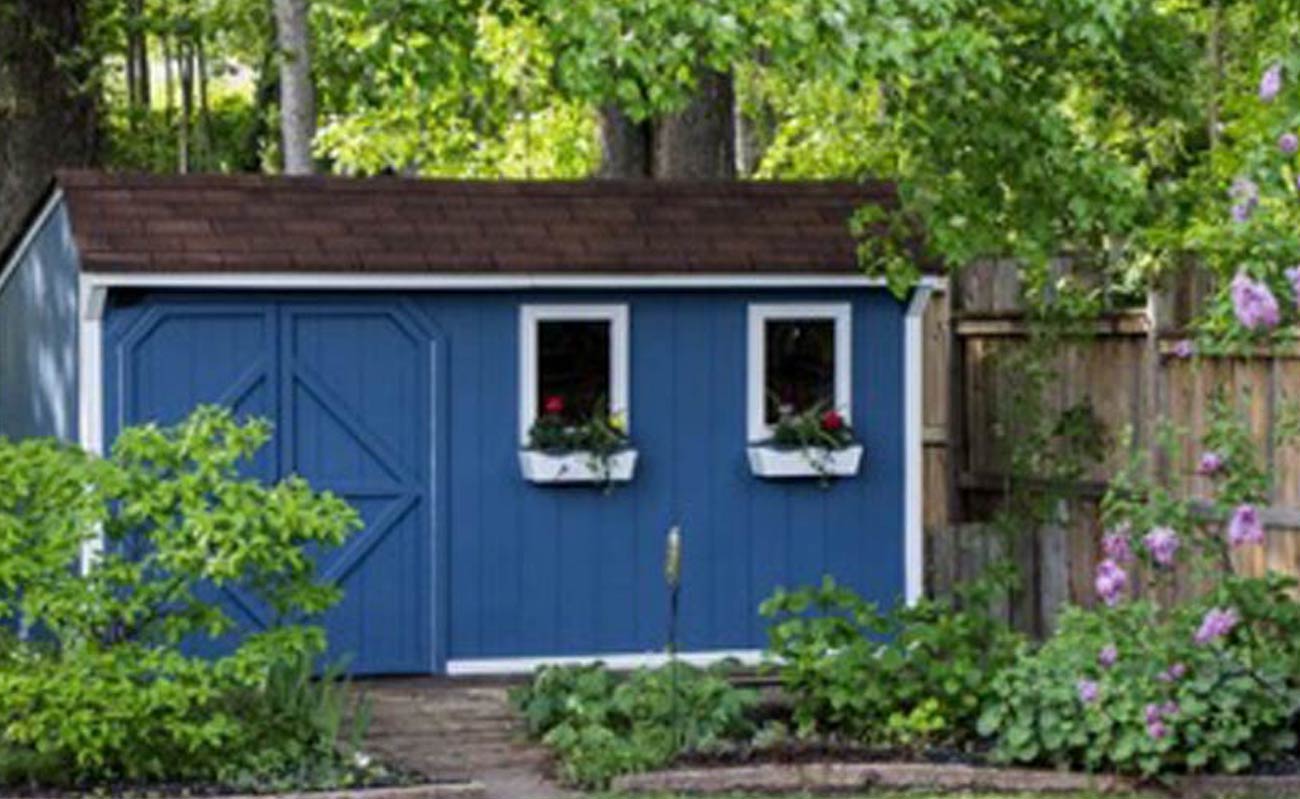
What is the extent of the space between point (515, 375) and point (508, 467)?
451 millimetres

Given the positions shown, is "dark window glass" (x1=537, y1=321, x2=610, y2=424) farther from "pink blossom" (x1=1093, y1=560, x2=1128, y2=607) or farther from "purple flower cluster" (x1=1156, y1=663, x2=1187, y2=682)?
"purple flower cluster" (x1=1156, y1=663, x2=1187, y2=682)

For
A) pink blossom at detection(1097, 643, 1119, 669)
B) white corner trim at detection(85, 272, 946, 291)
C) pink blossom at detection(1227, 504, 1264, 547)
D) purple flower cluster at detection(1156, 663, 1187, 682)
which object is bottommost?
purple flower cluster at detection(1156, 663, 1187, 682)

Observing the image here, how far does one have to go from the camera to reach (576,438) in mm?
15328

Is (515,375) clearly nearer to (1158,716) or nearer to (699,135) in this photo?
(1158,716)

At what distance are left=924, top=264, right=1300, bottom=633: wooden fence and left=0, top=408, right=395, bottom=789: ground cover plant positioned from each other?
3.90 m

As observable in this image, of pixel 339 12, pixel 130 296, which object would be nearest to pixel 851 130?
pixel 339 12

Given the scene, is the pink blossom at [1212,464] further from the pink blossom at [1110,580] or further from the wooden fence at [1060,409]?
the wooden fence at [1060,409]

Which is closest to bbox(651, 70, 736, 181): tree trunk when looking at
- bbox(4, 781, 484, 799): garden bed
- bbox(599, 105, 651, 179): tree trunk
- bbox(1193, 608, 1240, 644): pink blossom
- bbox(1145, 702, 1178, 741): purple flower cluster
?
bbox(599, 105, 651, 179): tree trunk

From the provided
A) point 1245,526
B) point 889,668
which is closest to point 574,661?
point 889,668

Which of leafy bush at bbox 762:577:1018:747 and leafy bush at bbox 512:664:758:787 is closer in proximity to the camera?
leafy bush at bbox 512:664:758:787

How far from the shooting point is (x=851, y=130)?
82.0 feet

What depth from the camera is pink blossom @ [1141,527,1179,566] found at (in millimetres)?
12711

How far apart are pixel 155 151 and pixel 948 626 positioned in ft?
64.5

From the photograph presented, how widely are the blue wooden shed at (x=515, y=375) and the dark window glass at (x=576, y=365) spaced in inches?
0.5
